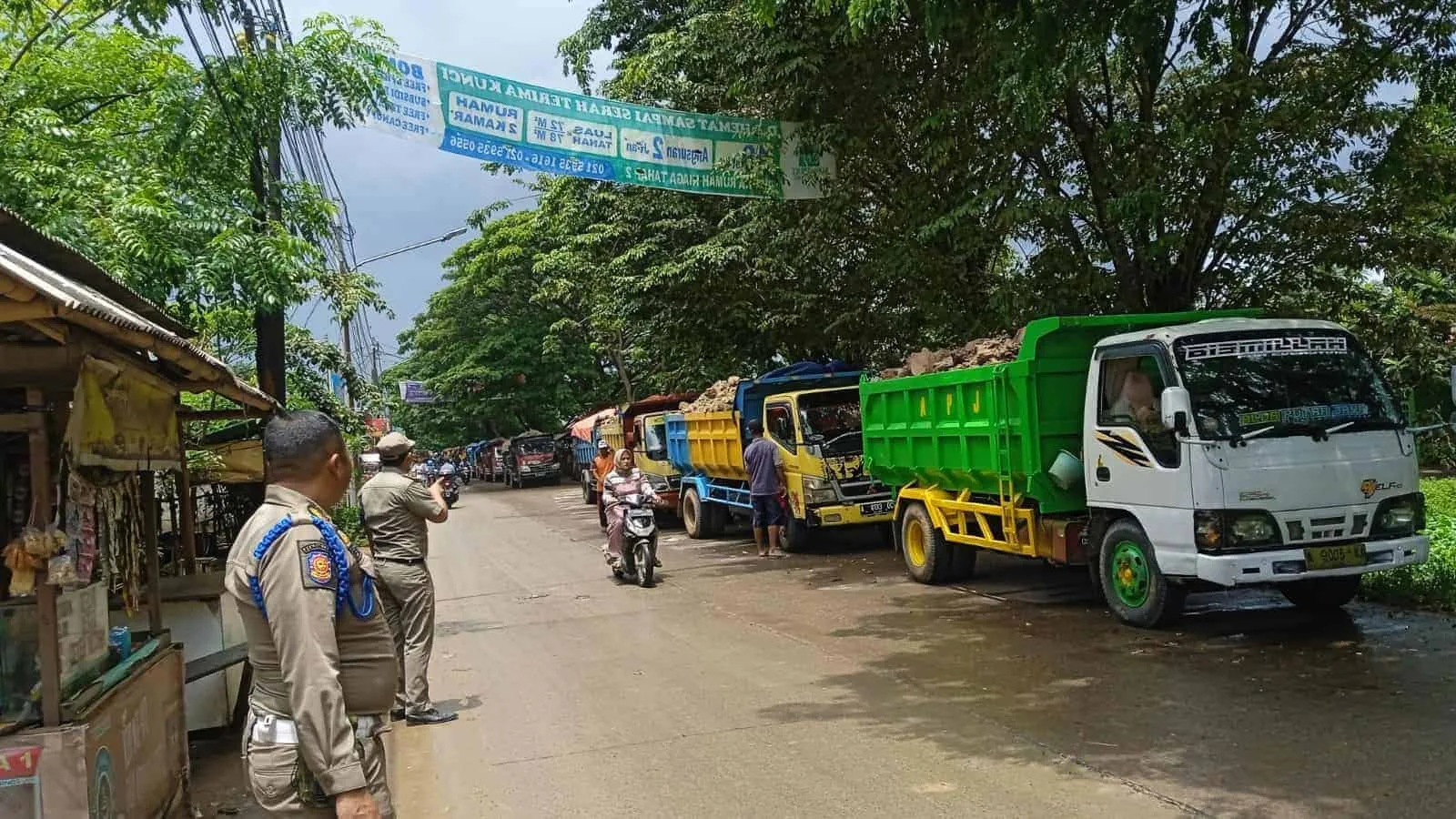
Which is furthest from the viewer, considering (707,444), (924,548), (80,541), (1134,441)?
(707,444)

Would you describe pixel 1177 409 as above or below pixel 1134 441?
above

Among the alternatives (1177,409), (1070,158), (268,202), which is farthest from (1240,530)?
(268,202)

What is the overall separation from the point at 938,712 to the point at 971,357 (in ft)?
15.8

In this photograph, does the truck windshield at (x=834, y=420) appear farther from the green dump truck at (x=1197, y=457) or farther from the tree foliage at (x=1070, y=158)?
the green dump truck at (x=1197, y=457)

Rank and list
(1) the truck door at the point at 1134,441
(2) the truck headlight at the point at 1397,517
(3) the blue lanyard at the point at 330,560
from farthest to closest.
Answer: (1) the truck door at the point at 1134,441 < (2) the truck headlight at the point at 1397,517 < (3) the blue lanyard at the point at 330,560

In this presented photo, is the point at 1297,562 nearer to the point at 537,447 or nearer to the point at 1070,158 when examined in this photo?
the point at 1070,158

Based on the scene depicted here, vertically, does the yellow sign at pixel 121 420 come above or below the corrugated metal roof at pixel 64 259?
below

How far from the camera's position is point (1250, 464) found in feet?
24.0

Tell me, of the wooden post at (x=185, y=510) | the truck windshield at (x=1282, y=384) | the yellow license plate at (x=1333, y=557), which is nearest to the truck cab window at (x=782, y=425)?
the truck windshield at (x=1282, y=384)

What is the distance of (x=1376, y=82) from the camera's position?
959 centimetres

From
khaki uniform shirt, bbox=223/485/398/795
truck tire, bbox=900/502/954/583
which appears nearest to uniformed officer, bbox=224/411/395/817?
khaki uniform shirt, bbox=223/485/398/795

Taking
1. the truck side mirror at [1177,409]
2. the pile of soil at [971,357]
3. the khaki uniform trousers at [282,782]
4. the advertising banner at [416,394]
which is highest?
the advertising banner at [416,394]

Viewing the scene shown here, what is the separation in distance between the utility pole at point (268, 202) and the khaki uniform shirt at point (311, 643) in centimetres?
719

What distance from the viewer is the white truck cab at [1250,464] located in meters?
7.30
